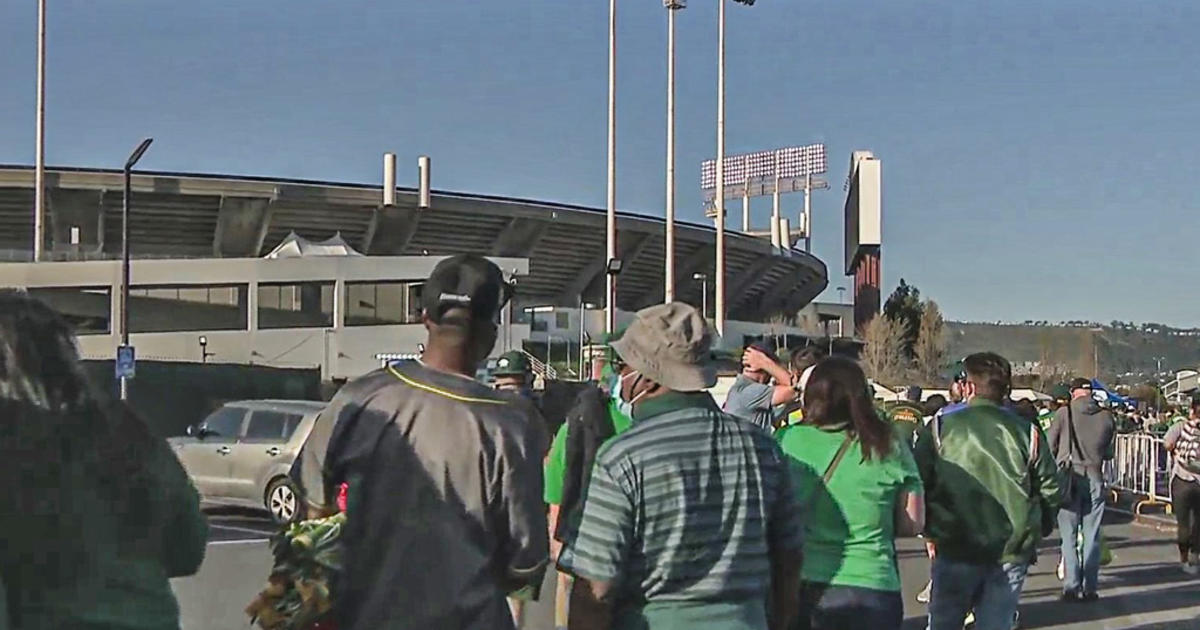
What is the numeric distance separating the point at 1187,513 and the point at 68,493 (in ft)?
41.3

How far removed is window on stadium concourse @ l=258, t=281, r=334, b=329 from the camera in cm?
6450

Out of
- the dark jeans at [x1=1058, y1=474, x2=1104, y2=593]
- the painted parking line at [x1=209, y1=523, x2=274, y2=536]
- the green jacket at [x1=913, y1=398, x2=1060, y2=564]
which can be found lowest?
the painted parking line at [x1=209, y1=523, x2=274, y2=536]

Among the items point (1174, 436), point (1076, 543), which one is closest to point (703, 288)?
point (1174, 436)

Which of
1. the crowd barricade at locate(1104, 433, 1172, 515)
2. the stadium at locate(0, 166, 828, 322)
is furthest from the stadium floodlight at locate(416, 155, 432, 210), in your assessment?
the crowd barricade at locate(1104, 433, 1172, 515)

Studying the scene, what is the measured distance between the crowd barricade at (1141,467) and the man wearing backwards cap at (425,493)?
1910 cm

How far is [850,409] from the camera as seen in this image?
5207 mm

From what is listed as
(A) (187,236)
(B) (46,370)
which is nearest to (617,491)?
(B) (46,370)

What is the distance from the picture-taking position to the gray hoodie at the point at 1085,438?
493 inches

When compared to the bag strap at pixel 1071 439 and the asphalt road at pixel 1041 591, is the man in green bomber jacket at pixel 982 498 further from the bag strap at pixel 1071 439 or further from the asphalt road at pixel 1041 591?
the bag strap at pixel 1071 439

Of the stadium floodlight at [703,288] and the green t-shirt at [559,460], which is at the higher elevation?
the stadium floodlight at [703,288]

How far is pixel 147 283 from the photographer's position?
2389 inches

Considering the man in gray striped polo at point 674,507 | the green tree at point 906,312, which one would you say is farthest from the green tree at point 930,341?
the man in gray striped polo at point 674,507

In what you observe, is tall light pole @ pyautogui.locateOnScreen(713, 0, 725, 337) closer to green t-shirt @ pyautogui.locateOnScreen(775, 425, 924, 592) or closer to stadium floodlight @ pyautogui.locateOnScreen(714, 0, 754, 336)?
stadium floodlight @ pyautogui.locateOnScreen(714, 0, 754, 336)

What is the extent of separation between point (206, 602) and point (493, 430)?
8.17 m
